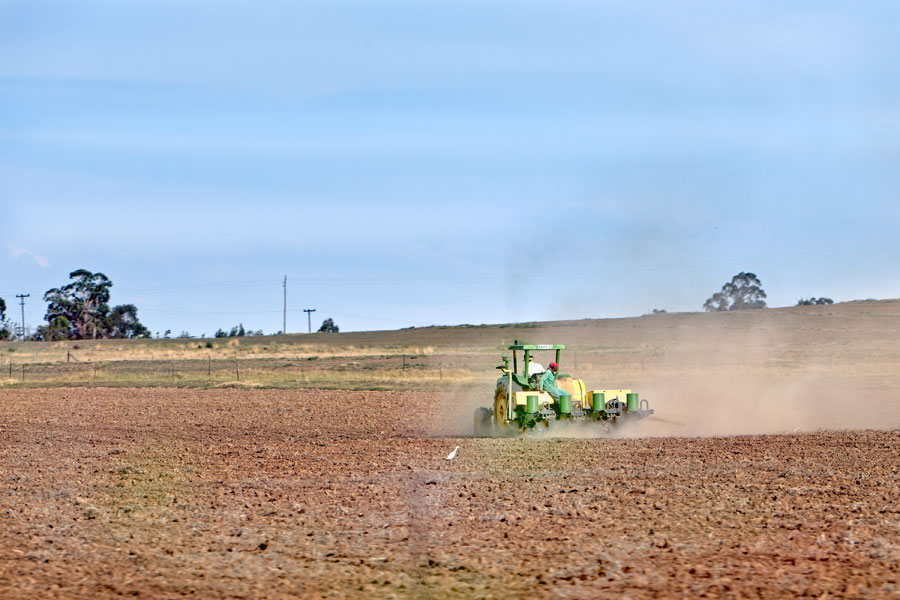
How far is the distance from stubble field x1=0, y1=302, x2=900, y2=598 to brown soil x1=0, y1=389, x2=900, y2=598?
0.13 ft

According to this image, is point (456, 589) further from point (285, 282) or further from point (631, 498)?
point (285, 282)

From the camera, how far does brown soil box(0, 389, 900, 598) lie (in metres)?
8.68

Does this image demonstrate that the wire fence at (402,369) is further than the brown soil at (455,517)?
Yes

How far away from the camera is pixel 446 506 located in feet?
40.5

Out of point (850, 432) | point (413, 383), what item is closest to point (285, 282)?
point (413, 383)

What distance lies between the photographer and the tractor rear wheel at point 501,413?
21188 mm

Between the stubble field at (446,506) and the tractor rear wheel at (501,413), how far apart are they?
19.4 inches

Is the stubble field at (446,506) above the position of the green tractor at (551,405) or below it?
below

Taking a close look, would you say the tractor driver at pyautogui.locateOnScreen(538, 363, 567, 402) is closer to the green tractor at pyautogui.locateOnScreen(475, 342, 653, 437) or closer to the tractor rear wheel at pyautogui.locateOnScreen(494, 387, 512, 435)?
the green tractor at pyautogui.locateOnScreen(475, 342, 653, 437)

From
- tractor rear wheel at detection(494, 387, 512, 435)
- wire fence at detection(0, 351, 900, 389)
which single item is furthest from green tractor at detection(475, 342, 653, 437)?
wire fence at detection(0, 351, 900, 389)

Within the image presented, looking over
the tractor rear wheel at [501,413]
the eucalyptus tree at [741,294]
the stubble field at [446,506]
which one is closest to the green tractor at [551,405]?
the tractor rear wheel at [501,413]

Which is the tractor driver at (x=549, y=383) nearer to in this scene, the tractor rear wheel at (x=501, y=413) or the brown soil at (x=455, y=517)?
the tractor rear wheel at (x=501, y=413)

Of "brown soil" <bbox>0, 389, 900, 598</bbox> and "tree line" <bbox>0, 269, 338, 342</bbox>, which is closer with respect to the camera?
"brown soil" <bbox>0, 389, 900, 598</bbox>

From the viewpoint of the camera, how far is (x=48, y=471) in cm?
1655
